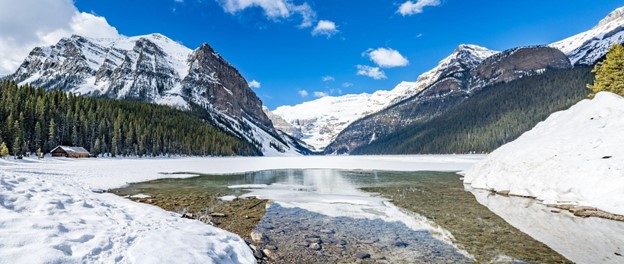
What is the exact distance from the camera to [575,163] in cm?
2166

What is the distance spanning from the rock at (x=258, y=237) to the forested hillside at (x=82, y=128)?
76.3 m

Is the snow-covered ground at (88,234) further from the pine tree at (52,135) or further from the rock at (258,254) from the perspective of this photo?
the pine tree at (52,135)

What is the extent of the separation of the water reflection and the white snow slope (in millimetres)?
1878

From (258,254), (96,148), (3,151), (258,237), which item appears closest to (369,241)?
(258,237)

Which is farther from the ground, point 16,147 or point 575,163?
point 16,147

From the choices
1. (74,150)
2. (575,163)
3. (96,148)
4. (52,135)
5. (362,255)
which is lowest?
(362,255)

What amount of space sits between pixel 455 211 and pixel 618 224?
25.0 ft

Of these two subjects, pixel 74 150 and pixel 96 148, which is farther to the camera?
pixel 96 148

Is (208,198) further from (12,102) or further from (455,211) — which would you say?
(12,102)

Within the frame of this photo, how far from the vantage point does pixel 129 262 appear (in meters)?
7.64

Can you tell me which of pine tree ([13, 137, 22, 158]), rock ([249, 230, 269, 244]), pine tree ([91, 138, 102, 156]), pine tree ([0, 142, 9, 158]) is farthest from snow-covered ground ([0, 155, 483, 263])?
pine tree ([91, 138, 102, 156])

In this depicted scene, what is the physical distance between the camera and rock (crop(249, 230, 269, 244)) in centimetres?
1329

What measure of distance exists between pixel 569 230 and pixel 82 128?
11277 centimetres

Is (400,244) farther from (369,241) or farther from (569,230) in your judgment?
(569,230)
